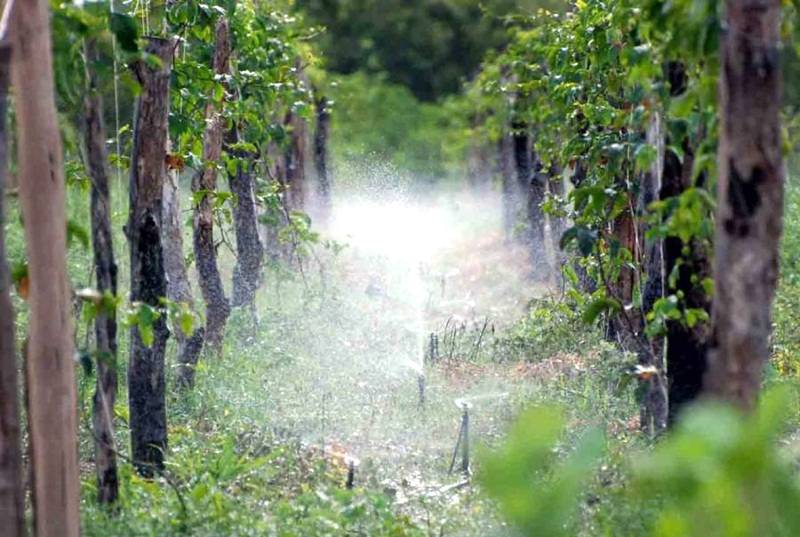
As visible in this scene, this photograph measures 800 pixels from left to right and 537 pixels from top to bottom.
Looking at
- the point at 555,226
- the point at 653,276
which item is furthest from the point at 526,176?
the point at 653,276

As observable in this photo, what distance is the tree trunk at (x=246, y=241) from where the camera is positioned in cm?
1270

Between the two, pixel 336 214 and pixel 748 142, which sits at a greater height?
pixel 748 142

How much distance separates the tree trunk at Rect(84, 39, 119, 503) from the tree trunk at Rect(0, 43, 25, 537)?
99 centimetres

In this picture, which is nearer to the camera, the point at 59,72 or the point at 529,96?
the point at 59,72

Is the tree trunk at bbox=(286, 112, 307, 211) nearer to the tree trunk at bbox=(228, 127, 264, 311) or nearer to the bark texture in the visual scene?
the bark texture

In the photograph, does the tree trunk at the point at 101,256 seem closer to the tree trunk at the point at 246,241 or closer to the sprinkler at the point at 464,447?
the sprinkler at the point at 464,447

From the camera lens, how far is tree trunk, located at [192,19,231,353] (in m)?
10.7

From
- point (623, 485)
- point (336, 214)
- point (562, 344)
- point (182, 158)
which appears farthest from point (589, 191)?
point (336, 214)

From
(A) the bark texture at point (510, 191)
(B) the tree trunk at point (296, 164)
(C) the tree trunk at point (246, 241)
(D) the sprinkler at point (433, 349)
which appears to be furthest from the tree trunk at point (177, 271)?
(A) the bark texture at point (510, 191)

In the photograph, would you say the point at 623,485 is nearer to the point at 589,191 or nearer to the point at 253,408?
the point at 589,191

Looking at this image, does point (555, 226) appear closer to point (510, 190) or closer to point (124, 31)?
point (510, 190)

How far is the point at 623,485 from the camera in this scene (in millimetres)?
5742

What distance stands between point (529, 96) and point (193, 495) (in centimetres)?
1173

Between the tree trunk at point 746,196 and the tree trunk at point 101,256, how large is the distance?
2.62 m
